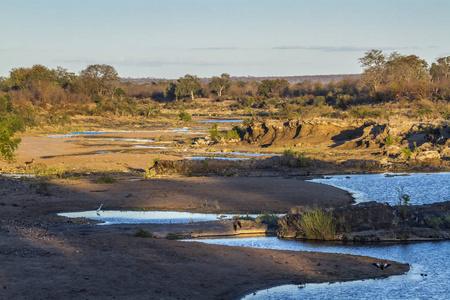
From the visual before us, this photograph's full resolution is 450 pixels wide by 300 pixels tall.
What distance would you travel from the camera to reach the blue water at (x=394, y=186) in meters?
19.9

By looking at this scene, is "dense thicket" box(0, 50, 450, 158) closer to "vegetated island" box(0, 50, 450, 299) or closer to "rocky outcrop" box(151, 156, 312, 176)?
"vegetated island" box(0, 50, 450, 299)

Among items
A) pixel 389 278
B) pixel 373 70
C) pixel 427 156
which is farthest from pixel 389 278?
pixel 373 70

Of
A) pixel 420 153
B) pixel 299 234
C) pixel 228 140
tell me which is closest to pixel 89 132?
pixel 228 140

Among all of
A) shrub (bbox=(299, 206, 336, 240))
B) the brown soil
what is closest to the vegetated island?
the brown soil

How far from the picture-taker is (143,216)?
17.5 metres

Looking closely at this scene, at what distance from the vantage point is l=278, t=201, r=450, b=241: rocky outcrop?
13.4 m

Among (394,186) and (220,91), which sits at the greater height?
(220,91)

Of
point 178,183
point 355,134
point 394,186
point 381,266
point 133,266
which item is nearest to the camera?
point 133,266

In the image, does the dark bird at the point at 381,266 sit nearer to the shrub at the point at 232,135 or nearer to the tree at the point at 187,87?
the shrub at the point at 232,135

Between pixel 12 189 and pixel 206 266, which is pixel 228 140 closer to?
pixel 12 189

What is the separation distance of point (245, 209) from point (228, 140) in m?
28.3

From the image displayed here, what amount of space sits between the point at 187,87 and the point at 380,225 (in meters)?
100

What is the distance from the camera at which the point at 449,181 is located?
24.0 meters

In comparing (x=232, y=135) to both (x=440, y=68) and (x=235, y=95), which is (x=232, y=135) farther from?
(x=235, y=95)
